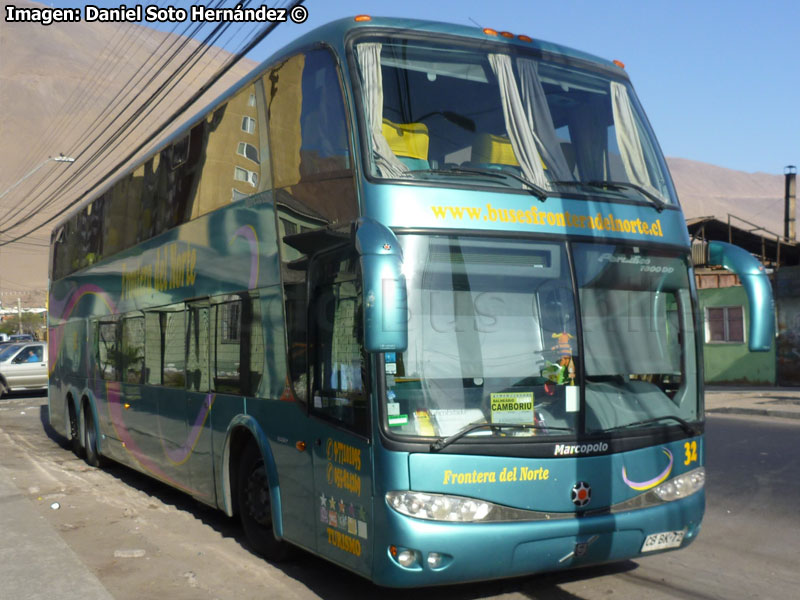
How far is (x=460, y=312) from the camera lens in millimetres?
5555

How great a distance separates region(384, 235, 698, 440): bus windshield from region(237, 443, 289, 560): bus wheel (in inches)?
89.1

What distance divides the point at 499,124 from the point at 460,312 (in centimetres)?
145

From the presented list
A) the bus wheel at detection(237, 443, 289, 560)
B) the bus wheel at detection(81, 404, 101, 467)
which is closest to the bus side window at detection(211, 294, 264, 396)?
the bus wheel at detection(237, 443, 289, 560)

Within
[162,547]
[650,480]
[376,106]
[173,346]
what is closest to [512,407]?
[650,480]

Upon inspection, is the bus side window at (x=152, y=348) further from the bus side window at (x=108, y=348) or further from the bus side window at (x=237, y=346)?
the bus side window at (x=237, y=346)

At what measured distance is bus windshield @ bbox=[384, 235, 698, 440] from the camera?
Result: 5430mm

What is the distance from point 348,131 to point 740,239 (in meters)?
33.4

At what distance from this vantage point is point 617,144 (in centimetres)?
663

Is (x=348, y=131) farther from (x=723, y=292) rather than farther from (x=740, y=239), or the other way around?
(x=740, y=239)

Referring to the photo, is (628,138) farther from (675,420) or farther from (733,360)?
(733,360)

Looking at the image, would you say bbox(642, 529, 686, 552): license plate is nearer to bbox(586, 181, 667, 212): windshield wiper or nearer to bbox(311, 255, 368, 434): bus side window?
bbox(311, 255, 368, 434): bus side window

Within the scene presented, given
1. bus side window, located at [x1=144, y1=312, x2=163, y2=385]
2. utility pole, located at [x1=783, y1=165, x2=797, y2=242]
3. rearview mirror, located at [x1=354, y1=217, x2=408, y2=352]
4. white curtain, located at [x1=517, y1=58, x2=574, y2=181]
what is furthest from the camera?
utility pole, located at [x1=783, y1=165, x2=797, y2=242]

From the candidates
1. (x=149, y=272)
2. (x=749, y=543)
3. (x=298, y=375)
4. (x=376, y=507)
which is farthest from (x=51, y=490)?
(x=749, y=543)

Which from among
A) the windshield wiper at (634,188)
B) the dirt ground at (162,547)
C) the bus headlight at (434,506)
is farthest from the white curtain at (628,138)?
the dirt ground at (162,547)
